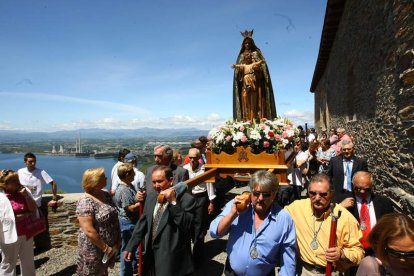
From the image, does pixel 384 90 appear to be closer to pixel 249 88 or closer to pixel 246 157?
pixel 249 88

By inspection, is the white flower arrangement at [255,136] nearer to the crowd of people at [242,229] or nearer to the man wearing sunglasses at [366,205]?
the crowd of people at [242,229]

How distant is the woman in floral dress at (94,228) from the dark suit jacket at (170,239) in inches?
17.4

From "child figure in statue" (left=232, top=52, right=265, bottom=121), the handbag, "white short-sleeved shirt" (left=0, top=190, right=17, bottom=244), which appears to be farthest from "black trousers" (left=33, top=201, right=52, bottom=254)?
"child figure in statue" (left=232, top=52, right=265, bottom=121)

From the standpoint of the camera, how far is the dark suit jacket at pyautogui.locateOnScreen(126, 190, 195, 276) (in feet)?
9.80

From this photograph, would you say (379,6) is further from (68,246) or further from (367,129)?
(68,246)

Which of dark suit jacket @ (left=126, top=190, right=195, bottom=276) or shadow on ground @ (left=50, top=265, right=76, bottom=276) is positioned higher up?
dark suit jacket @ (left=126, top=190, right=195, bottom=276)

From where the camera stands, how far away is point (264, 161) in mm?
4551

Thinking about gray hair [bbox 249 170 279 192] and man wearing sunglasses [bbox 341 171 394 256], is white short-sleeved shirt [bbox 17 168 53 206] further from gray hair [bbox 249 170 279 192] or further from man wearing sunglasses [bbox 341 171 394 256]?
Answer: man wearing sunglasses [bbox 341 171 394 256]

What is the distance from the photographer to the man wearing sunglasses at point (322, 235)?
2.55 m

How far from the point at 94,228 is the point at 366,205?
10.9ft

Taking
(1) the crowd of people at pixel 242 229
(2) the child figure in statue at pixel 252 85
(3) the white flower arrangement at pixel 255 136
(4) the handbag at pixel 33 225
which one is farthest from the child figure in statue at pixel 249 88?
(4) the handbag at pixel 33 225

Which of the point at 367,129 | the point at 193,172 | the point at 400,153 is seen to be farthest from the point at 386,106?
the point at 193,172

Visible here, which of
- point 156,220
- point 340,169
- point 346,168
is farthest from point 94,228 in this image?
point 346,168

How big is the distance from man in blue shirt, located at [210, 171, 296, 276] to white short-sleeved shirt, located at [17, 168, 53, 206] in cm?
493
